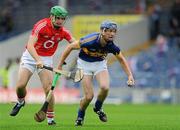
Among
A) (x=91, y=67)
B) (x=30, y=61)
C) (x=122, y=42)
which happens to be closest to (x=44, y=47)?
(x=30, y=61)

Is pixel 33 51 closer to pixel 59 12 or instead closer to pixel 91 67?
pixel 59 12

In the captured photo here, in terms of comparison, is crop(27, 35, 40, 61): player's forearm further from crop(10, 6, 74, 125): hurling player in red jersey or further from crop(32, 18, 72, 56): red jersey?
crop(32, 18, 72, 56): red jersey

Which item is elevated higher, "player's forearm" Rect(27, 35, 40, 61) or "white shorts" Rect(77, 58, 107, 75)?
"player's forearm" Rect(27, 35, 40, 61)

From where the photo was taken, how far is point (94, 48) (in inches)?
734

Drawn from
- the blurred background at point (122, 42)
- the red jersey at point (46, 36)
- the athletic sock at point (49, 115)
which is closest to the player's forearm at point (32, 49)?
the red jersey at point (46, 36)

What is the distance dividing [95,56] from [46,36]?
1286 millimetres

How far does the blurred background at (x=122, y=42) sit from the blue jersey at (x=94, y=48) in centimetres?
1924

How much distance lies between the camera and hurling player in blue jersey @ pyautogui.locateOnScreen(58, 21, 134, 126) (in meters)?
18.4

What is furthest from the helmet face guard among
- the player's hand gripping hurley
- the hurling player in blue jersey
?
the player's hand gripping hurley

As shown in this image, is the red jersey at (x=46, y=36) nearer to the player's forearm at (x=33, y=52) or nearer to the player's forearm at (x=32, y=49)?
the player's forearm at (x=32, y=49)

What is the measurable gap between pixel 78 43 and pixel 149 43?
27.3m

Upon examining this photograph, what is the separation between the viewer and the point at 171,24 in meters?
45.2

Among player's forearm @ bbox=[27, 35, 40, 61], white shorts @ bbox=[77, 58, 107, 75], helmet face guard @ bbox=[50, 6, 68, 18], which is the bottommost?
white shorts @ bbox=[77, 58, 107, 75]

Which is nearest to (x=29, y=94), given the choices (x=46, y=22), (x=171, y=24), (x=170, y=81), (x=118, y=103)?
(x=118, y=103)
